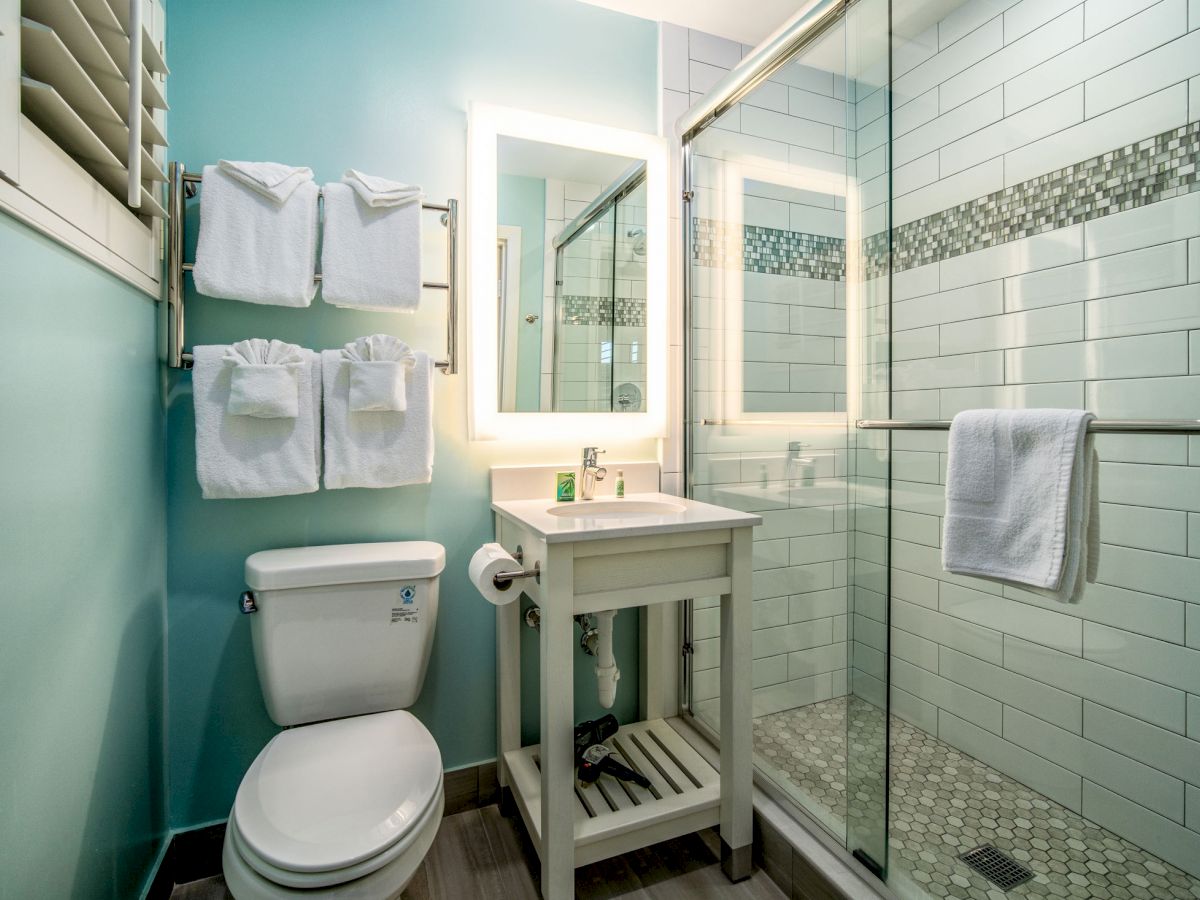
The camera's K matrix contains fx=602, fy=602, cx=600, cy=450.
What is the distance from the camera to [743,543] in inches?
57.6

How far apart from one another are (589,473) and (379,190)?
0.94 metres

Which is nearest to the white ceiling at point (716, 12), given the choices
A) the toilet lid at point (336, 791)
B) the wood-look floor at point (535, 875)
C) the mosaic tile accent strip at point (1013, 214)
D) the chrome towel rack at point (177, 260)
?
the mosaic tile accent strip at point (1013, 214)

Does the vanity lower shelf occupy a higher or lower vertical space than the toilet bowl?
lower

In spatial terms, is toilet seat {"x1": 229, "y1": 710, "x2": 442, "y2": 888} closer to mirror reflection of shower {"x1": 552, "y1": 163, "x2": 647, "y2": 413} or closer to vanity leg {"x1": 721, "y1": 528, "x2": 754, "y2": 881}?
vanity leg {"x1": 721, "y1": 528, "x2": 754, "y2": 881}

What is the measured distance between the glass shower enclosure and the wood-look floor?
0.24m

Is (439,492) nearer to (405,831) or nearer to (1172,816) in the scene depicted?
(405,831)

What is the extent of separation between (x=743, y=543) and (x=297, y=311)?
1279 millimetres

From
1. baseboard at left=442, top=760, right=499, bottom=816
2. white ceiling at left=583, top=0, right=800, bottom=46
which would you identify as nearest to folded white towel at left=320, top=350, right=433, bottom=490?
baseboard at left=442, top=760, right=499, bottom=816

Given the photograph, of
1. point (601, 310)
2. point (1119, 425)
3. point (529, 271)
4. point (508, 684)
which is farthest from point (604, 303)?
point (1119, 425)

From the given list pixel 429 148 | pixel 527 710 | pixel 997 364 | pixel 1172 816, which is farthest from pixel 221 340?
pixel 1172 816

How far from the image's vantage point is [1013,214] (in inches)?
54.9

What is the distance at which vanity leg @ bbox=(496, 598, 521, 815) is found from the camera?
5.57 ft

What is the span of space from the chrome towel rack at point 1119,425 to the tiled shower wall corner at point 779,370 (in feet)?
0.60

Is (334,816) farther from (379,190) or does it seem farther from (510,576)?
(379,190)
